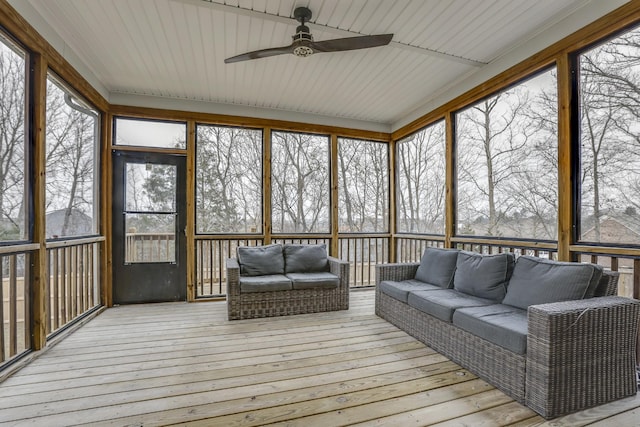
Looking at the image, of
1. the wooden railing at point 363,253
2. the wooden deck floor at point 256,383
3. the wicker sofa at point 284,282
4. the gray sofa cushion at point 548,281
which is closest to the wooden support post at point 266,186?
the wicker sofa at point 284,282

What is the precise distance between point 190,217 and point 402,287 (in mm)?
3015

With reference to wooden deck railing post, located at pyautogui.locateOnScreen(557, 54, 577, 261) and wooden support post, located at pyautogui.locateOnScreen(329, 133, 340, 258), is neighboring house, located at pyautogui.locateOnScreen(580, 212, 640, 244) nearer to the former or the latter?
wooden deck railing post, located at pyautogui.locateOnScreen(557, 54, 577, 261)

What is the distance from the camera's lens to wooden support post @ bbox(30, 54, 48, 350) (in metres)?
2.55

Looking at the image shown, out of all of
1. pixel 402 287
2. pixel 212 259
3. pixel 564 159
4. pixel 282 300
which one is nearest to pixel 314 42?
pixel 564 159

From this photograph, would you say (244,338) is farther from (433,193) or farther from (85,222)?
(433,193)

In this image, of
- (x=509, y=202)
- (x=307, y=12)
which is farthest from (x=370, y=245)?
(x=307, y=12)

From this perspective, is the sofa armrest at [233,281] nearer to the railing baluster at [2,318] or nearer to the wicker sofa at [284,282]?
the wicker sofa at [284,282]

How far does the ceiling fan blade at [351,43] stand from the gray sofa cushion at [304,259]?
8.21 feet

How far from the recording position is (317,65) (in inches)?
132

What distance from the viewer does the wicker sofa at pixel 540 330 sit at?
1769 mm

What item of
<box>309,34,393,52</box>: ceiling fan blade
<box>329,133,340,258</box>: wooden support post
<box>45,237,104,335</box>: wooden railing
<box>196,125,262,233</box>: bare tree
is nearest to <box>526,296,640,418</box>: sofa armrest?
<box>309,34,393,52</box>: ceiling fan blade

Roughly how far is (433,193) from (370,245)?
1.44 m

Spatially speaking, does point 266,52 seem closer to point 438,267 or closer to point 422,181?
point 438,267

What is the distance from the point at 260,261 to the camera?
12.8 feet
